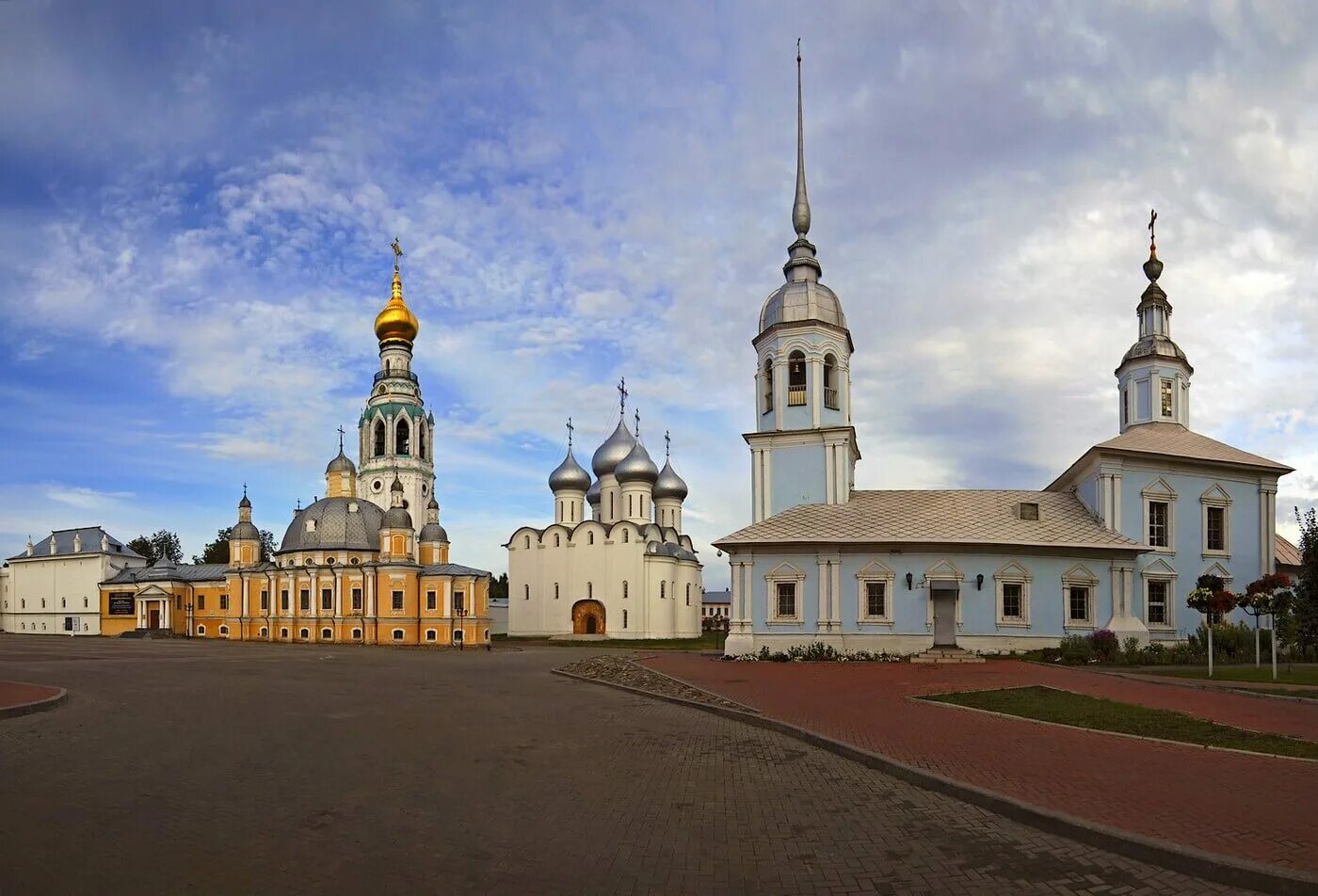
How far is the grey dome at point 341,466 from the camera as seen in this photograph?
6175 cm

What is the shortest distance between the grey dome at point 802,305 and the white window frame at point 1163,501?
39.0ft

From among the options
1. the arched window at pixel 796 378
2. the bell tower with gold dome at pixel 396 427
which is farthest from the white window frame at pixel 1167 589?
the bell tower with gold dome at pixel 396 427

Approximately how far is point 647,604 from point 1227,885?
50.1m

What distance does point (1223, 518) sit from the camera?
3098 centimetres

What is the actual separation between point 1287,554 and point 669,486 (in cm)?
3931

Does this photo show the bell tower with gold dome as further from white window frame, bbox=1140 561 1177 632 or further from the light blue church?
white window frame, bbox=1140 561 1177 632

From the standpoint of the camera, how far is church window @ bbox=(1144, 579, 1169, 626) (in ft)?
98.0

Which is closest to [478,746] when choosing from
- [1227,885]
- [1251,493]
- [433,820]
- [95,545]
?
[433,820]

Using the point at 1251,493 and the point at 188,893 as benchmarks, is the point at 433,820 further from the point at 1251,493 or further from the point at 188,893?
the point at 1251,493

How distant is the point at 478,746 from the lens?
11727 mm

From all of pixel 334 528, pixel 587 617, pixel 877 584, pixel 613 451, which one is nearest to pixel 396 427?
pixel 334 528

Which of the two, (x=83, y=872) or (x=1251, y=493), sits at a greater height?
(x=1251, y=493)

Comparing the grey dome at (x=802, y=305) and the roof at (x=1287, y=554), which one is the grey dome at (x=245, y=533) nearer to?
the grey dome at (x=802, y=305)

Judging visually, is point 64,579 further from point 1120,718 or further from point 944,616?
point 1120,718
